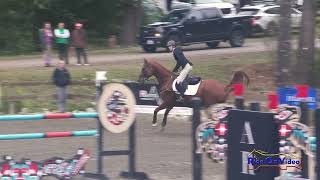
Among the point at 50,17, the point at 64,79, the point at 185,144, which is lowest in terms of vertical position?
the point at 185,144

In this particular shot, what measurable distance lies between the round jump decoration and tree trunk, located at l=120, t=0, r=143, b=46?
2678 cm

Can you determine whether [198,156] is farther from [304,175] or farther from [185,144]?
[185,144]

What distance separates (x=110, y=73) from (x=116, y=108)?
14.7 metres

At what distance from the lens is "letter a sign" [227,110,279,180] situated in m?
8.47

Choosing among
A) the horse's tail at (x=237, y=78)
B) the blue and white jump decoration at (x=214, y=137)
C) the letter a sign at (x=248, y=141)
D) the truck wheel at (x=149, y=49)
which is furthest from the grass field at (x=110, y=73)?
the letter a sign at (x=248, y=141)

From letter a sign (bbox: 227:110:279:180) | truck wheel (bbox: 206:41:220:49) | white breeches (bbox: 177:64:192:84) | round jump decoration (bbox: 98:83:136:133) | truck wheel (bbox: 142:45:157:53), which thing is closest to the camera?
letter a sign (bbox: 227:110:279:180)

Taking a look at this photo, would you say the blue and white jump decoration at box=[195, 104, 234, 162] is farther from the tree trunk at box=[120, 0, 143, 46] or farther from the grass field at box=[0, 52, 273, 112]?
the tree trunk at box=[120, 0, 143, 46]

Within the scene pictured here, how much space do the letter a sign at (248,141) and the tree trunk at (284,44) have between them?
1062 cm

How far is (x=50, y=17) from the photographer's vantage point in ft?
127

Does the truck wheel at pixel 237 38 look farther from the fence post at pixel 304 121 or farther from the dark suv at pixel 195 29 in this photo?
the fence post at pixel 304 121

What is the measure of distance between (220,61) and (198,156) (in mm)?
17936

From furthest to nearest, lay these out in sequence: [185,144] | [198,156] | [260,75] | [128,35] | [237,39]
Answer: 1. [128,35]
2. [237,39]
3. [260,75]
4. [185,144]
5. [198,156]

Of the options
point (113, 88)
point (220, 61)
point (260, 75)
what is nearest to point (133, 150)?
point (113, 88)

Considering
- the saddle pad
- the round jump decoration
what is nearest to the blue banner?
the round jump decoration
